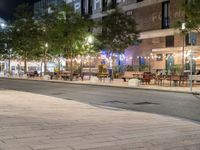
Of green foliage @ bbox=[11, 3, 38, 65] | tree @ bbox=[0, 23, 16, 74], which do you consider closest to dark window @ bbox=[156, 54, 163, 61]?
green foliage @ bbox=[11, 3, 38, 65]

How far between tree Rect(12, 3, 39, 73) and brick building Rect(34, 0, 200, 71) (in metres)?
10.3

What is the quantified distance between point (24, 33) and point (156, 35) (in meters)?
18.4

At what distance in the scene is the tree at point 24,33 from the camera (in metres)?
56.4

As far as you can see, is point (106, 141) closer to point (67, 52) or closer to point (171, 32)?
point (67, 52)

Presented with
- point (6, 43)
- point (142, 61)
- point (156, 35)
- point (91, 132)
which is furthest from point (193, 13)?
point (6, 43)

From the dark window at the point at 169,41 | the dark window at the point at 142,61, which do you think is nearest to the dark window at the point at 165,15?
the dark window at the point at 169,41

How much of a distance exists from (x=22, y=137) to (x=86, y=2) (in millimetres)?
65980

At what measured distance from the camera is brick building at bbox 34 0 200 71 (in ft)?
164

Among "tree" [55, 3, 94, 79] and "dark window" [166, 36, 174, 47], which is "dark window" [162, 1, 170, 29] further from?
"tree" [55, 3, 94, 79]

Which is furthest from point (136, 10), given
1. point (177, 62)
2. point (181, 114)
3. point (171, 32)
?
point (181, 114)

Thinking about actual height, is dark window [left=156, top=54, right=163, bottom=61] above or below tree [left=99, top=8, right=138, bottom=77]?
below

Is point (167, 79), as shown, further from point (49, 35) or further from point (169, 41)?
point (49, 35)

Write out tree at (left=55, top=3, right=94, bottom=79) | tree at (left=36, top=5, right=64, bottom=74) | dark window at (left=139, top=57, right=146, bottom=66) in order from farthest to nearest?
dark window at (left=139, top=57, right=146, bottom=66), tree at (left=36, top=5, right=64, bottom=74), tree at (left=55, top=3, right=94, bottom=79)

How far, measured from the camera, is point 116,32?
45.2 meters
